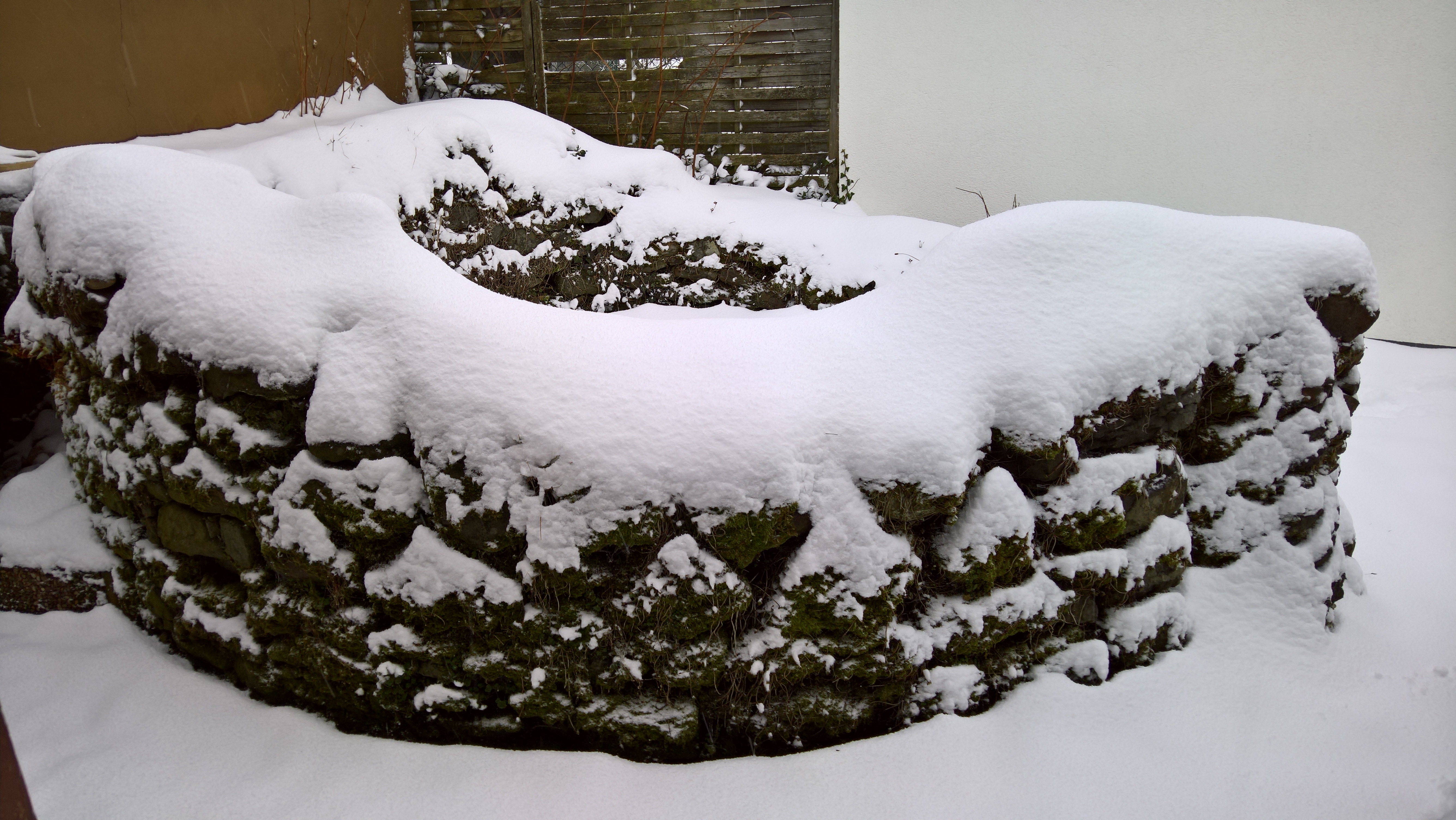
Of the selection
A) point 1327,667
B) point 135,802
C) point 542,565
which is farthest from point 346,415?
point 1327,667

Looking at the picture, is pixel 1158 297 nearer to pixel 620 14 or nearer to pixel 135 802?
pixel 135 802

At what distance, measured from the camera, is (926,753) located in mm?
1787

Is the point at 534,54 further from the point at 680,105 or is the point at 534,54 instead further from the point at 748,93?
the point at 748,93

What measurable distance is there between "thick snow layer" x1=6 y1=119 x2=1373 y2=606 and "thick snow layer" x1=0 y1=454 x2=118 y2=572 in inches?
19.4

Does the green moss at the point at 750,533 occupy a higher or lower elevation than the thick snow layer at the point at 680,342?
lower

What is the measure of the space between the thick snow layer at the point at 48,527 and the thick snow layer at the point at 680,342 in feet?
1.62

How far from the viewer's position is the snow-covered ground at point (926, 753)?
1.67m

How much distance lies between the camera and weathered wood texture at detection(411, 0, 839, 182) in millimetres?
5250

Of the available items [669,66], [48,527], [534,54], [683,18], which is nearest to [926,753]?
[48,527]

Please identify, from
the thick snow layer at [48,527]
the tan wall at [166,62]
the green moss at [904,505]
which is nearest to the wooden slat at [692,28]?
the tan wall at [166,62]

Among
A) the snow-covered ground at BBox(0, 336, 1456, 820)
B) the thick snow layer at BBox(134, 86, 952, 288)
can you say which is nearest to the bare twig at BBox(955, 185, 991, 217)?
the thick snow layer at BBox(134, 86, 952, 288)

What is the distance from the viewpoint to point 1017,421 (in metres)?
1.92

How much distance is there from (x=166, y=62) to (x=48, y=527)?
2.50 m

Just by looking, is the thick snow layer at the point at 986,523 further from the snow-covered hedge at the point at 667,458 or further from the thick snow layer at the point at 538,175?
the thick snow layer at the point at 538,175
